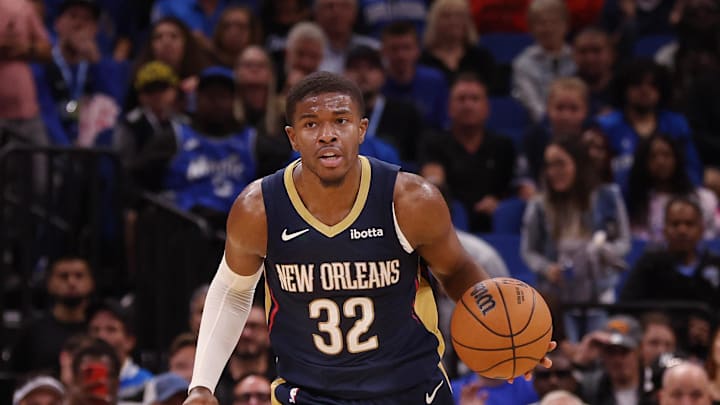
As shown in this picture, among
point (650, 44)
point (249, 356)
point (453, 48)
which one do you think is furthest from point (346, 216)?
point (650, 44)

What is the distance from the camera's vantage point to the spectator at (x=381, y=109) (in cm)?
994

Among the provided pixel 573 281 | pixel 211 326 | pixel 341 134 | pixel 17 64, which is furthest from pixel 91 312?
pixel 341 134

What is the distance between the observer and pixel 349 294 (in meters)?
4.93

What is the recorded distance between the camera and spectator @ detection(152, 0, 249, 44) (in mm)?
11438

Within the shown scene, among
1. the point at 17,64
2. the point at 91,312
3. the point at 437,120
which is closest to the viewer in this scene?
the point at 91,312

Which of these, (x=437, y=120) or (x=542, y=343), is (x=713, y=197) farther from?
(x=542, y=343)

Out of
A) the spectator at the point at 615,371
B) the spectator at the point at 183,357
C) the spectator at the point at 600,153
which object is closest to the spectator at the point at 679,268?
the spectator at the point at 600,153

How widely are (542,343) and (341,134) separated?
3.51 feet

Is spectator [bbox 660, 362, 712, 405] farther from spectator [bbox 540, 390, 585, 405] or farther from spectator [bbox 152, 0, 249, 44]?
spectator [bbox 152, 0, 249, 44]

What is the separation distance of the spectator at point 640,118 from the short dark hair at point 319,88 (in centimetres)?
565

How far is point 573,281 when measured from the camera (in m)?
8.98

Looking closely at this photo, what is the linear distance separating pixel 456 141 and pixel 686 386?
3.15 meters

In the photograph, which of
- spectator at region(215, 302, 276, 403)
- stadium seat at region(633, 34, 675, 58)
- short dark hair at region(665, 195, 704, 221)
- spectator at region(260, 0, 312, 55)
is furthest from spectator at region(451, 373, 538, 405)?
stadium seat at region(633, 34, 675, 58)

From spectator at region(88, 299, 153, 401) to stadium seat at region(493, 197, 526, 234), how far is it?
268 cm
